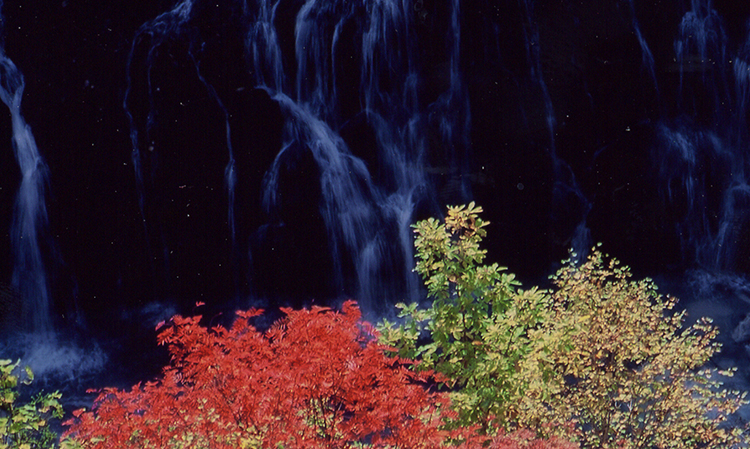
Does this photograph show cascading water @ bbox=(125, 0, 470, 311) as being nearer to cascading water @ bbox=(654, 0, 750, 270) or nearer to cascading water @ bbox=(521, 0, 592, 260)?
cascading water @ bbox=(521, 0, 592, 260)

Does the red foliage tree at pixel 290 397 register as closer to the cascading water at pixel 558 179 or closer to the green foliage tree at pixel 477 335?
the green foliage tree at pixel 477 335

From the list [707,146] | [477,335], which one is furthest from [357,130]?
[477,335]

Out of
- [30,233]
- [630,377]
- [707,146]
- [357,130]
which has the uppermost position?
[357,130]

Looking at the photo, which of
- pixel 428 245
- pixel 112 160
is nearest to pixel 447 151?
pixel 112 160

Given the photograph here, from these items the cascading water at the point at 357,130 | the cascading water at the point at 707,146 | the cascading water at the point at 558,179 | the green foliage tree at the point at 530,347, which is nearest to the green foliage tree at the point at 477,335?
the green foliage tree at the point at 530,347

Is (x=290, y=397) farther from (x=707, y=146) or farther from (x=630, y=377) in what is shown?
(x=707, y=146)

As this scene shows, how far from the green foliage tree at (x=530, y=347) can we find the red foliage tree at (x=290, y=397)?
0.64 m

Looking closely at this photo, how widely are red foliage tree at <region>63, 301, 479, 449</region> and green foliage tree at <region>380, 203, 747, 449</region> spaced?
0.64 m

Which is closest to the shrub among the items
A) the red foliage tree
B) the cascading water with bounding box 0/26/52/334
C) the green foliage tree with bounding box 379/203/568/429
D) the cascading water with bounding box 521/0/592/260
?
the green foliage tree with bounding box 379/203/568/429

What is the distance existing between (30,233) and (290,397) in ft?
38.6

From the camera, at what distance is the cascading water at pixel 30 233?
45.0ft

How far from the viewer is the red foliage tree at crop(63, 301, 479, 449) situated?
4.51 m

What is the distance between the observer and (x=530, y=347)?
5.98 metres

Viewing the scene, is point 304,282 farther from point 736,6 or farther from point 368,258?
point 736,6
